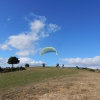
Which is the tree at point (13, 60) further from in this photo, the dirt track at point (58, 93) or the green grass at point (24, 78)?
the dirt track at point (58, 93)

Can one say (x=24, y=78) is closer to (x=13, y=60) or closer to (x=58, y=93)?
(x=58, y=93)

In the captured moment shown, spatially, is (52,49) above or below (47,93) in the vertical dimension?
above

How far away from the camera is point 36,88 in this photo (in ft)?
84.4

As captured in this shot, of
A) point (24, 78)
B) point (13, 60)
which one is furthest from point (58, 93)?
point (13, 60)

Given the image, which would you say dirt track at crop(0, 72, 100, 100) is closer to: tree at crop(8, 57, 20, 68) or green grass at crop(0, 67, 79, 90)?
green grass at crop(0, 67, 79, 90)

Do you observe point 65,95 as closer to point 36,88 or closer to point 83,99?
point 83,99

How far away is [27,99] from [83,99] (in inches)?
235

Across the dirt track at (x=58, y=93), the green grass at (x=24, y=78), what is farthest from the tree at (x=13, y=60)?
the dirt track at (x=58, y=93)

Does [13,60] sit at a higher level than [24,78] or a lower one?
higher

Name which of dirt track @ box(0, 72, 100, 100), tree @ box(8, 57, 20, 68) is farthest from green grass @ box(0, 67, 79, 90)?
tree @ box(8, 57, 20, 68)

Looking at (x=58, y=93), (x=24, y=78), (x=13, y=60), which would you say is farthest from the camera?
(x=13, y=60)

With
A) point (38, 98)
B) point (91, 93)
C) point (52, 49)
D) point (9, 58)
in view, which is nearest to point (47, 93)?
point (38, 98)

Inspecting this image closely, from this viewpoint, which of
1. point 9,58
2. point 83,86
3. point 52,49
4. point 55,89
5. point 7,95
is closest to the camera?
point 7,95

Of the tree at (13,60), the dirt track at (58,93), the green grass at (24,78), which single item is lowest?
the dirt track at (58,93)
